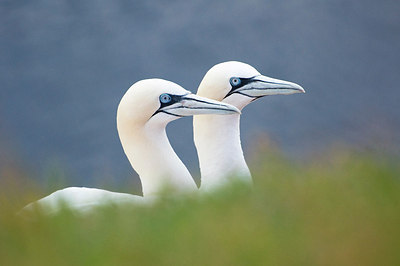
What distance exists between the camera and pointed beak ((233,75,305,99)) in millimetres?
8312

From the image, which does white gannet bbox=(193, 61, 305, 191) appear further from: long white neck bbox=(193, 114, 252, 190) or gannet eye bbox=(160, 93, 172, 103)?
gannet eye bbox=(160, 93, 172, 103)

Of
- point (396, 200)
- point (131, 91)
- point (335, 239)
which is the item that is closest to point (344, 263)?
point (335, 239)

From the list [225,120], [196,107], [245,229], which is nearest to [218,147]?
[225,120]

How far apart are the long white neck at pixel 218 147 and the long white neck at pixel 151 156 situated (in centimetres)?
48

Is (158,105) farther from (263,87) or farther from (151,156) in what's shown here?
(263,87)

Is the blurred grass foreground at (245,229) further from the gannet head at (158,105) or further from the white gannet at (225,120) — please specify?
the white gannet at (225,120)

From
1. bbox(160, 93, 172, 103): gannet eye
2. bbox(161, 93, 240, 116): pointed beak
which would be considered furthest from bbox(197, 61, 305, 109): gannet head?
bbox(160, 93, 172, 103): gannet eye

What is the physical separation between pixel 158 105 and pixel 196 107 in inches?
12.8

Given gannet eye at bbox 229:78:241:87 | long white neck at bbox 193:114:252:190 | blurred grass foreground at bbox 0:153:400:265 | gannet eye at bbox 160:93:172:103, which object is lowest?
long white neck at bbox 193:114:252:190

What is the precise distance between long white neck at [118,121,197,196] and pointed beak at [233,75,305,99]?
108cm

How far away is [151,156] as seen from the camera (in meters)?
7.56

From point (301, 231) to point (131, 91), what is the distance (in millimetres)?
4351

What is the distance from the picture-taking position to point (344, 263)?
3117mm

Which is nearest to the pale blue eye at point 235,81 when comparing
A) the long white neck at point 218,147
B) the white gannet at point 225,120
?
the white gannet at point 225,120
